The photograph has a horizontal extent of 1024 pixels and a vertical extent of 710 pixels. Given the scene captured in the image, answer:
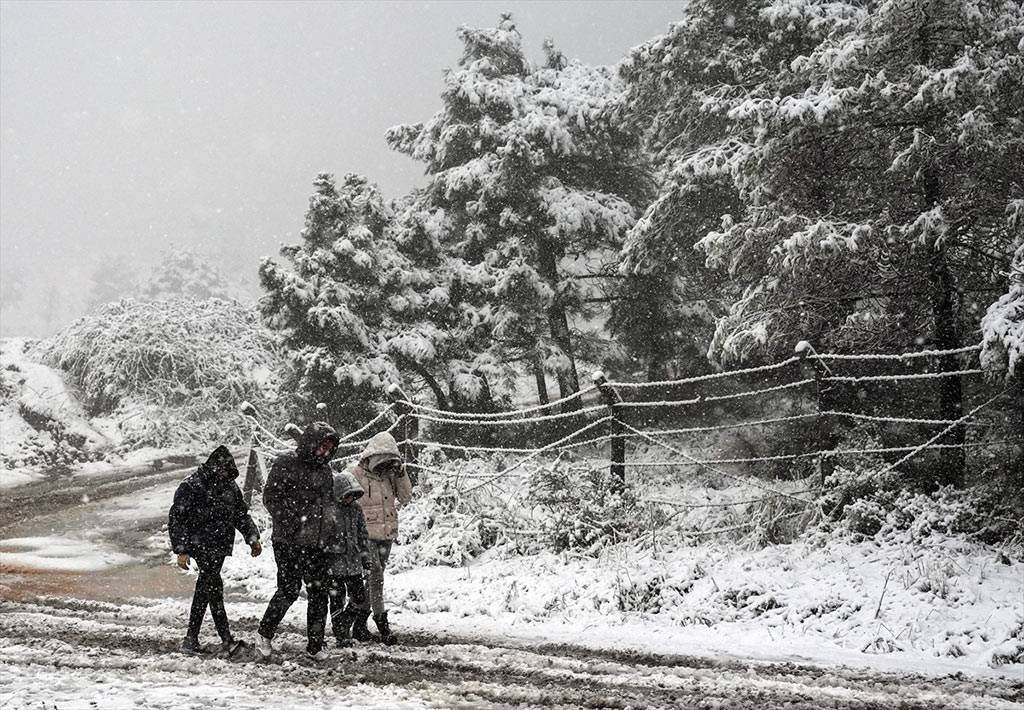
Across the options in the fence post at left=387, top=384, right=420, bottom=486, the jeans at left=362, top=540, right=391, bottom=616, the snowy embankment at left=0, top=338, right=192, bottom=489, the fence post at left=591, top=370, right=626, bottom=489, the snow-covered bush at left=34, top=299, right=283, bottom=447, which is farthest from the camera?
the snow-covered bush at left=34, top=299, right=283, bottom=447

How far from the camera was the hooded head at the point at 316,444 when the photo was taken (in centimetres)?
594

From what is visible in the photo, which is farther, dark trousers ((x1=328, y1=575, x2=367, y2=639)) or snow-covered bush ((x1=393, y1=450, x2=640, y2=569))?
snow-covered bush ((x1=393, y1=450, x2=640, y2=569))

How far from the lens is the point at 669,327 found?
15992mm

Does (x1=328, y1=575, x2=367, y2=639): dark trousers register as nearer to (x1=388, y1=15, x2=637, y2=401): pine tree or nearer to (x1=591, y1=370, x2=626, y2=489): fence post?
(x1=591, y1=370, x2=626, y2=489): fence post

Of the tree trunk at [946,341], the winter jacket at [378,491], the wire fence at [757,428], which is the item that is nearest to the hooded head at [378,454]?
the winter jacket at [378,491]

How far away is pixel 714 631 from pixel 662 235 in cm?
818

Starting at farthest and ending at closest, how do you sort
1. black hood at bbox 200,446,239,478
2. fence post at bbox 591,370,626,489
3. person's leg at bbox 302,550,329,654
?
fence post at bbox 591,370,626,489, black hood at bbox 200,446,239,478, person's leg at bbox 302,550,329,654

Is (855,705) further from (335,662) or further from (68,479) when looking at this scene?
(68,479)

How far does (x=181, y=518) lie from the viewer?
609cm

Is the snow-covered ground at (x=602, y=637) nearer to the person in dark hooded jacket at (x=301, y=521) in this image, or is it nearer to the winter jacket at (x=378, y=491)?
the person in dark hooded jacket at (x=301, y=521)

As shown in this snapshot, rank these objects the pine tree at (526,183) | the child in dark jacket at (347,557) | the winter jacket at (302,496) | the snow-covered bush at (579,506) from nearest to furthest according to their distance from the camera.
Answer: the winter jacket at (302,496), the child in dark jacket at (347,557), the snow-covered bush at (579,506), the pine tree at (526,183)

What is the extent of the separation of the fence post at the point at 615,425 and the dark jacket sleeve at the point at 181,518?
4.48m

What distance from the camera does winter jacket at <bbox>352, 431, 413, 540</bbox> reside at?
6652 millimetres

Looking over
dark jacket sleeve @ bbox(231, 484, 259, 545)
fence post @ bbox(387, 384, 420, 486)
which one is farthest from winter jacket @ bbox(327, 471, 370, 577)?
fence post @ bbox(387, 384, 420, 486)
